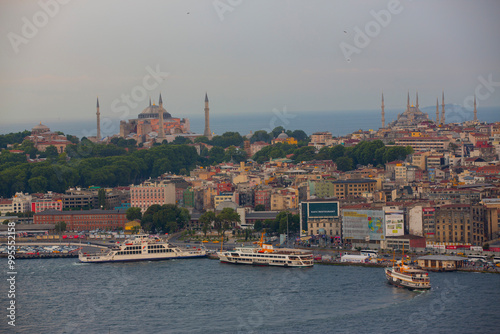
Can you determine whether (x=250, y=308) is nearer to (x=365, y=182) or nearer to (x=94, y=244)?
(x=94, y=244)

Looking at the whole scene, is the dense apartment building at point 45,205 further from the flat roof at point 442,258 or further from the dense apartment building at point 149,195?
the flat roof at point 442,258

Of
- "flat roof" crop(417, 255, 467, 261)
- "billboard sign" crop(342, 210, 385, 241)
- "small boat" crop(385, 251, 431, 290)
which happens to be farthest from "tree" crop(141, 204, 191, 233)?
"small boat" crop(385, 251, 431, 290)

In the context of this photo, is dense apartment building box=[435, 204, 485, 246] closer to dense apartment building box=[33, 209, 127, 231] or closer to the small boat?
the small boat

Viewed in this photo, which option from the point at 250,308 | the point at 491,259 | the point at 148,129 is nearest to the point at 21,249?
the point at 250,308

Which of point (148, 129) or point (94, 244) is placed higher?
point (148, 129)

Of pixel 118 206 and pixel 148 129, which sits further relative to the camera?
pixel 148 129

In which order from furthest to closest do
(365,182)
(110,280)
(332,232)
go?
(365,182)
(332,232)
(110,280)

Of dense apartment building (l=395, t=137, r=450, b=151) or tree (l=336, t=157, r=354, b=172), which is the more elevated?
Result: dense apartment building (l=395, t=137, r=450, b=151)
